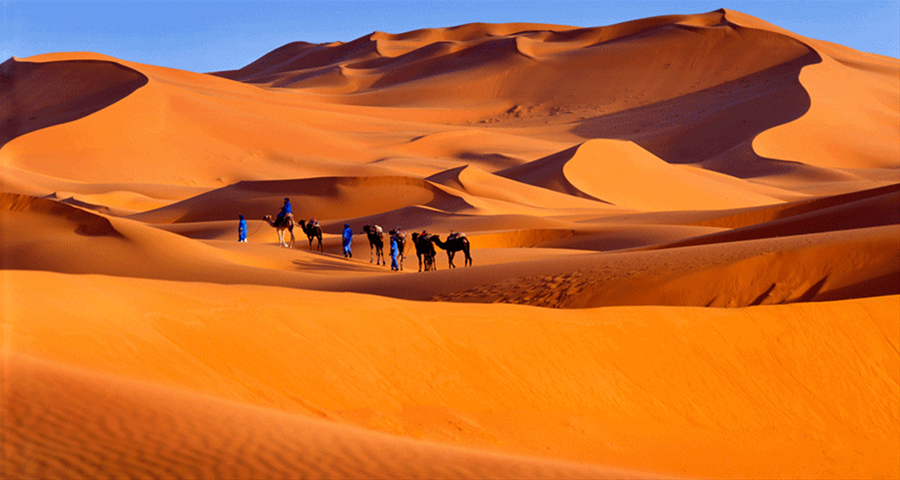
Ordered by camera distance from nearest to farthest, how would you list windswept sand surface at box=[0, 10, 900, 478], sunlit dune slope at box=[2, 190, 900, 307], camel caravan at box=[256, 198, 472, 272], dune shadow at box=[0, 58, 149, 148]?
windswept sand surface at box=[0, 10, 900, 478] < sunlit dune slope at box=[2, 190, 900, 307] < camel caravan at box=[256, 198, 472, 272] < dune shadow at box=[0, 58, 149, 148]

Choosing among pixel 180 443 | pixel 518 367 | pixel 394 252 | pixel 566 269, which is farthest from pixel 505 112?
pixel 180 443

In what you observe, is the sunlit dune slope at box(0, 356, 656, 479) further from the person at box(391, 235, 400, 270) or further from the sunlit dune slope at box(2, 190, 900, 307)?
the person at box(391, 235, 400, 270)

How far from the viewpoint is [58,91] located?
70.7 meters

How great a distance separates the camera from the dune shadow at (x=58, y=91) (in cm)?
6362

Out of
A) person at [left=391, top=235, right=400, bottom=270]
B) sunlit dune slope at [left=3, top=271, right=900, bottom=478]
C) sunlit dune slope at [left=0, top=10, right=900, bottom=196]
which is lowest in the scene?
sunlit dune slope at [left=3, top=271, right=900, bottom=478]

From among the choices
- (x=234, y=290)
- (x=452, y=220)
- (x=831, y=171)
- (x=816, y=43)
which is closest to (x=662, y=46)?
(x=816, y=43)

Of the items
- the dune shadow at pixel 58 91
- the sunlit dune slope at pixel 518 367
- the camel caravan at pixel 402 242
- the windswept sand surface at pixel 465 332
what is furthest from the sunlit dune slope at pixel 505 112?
the sunlit dune slope at pixel 518 367

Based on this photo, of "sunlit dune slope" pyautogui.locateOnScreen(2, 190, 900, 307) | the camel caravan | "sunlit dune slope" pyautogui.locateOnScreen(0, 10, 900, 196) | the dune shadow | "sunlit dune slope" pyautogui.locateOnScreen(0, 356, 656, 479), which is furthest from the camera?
the dune shadow

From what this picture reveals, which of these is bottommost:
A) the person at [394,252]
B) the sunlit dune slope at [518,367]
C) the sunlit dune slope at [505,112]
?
the sunlit dune slope at [518,367]

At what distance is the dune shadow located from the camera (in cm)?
6362

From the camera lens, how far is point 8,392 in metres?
4.52

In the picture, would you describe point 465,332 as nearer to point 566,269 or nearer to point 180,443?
point 180,443

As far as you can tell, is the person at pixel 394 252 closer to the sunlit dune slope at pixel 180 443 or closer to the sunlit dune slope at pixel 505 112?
the sunlit dune slope at pixel 180 443

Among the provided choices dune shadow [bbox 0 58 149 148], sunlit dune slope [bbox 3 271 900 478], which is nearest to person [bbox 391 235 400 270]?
sunlit dune slope [bbox 3 271 900 478]
